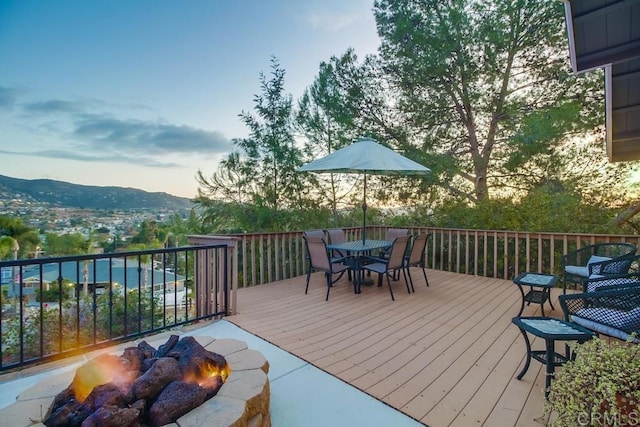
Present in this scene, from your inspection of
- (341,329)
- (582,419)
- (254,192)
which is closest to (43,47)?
(254,192)

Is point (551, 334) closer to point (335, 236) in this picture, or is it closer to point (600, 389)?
point (600, 389)

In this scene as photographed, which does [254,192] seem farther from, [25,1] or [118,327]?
[25,1]

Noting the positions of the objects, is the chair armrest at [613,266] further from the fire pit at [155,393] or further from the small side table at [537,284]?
the fire pit at [155,393]

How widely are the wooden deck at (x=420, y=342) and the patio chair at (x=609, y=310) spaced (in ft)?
1.85

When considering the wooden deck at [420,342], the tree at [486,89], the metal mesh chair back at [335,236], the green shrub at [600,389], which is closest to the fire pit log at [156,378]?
the wooden deck at [420,342]

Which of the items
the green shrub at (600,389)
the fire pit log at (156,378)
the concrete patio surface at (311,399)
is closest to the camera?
the green shrub at (600,389)

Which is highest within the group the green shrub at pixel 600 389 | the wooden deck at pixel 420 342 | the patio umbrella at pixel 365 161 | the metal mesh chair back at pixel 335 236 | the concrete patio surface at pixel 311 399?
the patio umbrella at pixel 365 161

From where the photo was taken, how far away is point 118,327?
5137 millimetres

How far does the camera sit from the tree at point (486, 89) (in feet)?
22.2

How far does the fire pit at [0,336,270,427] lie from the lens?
1.44m

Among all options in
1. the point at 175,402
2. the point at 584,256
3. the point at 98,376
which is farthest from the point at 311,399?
the point at 584,256

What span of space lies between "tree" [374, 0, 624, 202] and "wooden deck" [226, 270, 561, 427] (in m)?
3.47

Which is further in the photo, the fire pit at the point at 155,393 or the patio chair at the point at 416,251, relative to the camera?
the patio chair at the point at 416,251

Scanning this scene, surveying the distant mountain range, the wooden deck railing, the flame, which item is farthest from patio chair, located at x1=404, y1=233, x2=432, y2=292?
the distant mountain range
